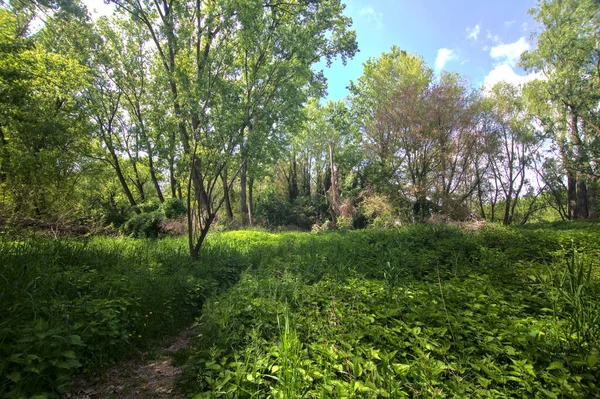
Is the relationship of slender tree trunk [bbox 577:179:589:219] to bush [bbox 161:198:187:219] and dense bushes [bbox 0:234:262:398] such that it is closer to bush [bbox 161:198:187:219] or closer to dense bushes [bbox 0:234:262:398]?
dense bushes [bbox 0:234:262:398]

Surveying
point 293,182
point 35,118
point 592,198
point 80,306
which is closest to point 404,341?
point 80,306

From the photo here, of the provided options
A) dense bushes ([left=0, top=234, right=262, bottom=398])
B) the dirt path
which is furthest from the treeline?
the dirt path

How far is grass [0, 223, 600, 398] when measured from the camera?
174cm

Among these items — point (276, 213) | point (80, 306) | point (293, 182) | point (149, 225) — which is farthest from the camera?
point (293, 182)

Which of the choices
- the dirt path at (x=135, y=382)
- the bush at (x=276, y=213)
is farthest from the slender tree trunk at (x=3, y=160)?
the bush at (x=276, y=213)

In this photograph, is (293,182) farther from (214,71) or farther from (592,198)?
(592,198)

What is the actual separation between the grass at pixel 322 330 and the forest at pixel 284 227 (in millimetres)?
24

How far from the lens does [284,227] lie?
2170 cm

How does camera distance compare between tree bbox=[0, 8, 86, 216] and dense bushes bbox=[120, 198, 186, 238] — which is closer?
tree bbox=[0, 8, 86, 216]

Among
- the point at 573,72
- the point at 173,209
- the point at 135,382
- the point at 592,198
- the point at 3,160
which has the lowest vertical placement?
the point at 135,382

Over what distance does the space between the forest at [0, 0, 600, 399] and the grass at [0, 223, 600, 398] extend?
0.02 m

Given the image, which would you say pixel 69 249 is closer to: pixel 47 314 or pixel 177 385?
pixel 47 314

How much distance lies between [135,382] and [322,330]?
6.34 feet

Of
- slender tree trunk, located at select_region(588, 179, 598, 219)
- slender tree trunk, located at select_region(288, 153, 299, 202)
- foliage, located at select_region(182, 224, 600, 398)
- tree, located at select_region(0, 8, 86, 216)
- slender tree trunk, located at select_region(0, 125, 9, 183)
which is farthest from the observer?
slender tree trunk, located at select_region(288, 153, 299, 202)
